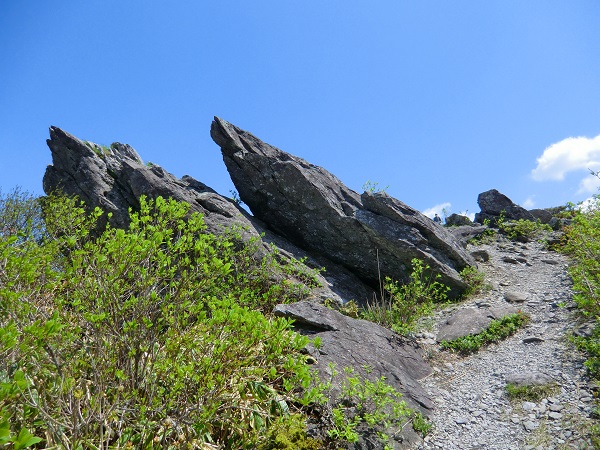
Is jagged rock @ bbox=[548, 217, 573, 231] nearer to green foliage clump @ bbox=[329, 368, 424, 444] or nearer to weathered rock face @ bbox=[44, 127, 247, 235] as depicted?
weathered rock face @ bbox=[44, 127, 247, 235]

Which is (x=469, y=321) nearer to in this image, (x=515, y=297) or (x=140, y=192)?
(x=515, y=297)

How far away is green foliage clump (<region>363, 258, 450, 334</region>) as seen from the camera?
10.8 metres

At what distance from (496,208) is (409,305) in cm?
1498

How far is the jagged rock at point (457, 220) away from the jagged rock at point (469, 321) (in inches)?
534

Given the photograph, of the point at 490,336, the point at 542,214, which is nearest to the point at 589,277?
the point at 490,336

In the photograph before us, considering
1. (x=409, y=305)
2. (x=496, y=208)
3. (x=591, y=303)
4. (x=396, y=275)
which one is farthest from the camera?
(x=496, y=208)

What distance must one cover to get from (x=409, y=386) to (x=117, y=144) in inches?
897

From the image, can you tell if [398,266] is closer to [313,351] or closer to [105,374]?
[313,351]

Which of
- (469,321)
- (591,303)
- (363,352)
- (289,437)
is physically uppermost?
(591,303)

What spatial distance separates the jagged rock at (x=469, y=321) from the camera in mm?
10273

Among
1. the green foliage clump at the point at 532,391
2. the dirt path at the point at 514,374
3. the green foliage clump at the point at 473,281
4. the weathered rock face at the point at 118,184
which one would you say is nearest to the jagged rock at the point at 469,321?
the dirt path at the point at 514,374

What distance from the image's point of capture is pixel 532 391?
23.3ft

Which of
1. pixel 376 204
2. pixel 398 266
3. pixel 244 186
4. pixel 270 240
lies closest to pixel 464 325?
pixel 398 266

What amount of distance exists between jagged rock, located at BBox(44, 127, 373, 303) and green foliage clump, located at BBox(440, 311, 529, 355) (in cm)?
328
